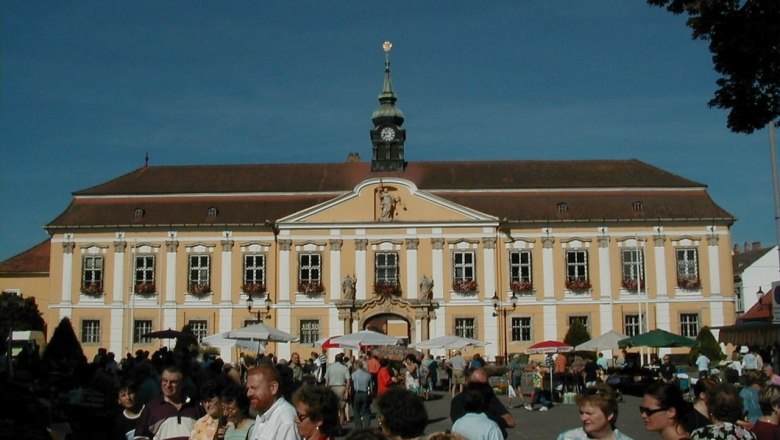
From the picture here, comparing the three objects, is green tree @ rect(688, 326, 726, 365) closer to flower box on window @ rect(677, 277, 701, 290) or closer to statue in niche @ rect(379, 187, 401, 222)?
flower box on window @ rect(677, 277, 701, 290)

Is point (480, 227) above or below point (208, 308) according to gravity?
above

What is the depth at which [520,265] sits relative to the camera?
4578 centimetres

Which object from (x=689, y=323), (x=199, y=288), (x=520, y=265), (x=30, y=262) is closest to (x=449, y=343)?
(x=520, y=265)

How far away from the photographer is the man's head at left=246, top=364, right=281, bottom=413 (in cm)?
663

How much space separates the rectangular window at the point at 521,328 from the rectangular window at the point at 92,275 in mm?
19466

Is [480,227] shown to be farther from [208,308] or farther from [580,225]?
[208,308]

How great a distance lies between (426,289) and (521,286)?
4.48m

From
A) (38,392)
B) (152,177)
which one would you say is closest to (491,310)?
(152,177)

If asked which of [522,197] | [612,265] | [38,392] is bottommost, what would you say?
[38,392]

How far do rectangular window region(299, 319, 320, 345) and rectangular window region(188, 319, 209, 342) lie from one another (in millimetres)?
4548

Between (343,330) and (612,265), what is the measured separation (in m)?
12.9

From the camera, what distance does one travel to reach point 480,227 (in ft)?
148

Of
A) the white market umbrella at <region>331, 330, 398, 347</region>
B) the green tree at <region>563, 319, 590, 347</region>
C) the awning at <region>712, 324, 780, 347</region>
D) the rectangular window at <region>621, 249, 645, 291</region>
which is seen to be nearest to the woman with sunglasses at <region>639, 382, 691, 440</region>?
the awning at <region>712, 324, 780, 347</region>

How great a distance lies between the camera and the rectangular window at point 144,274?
46.0 meters
